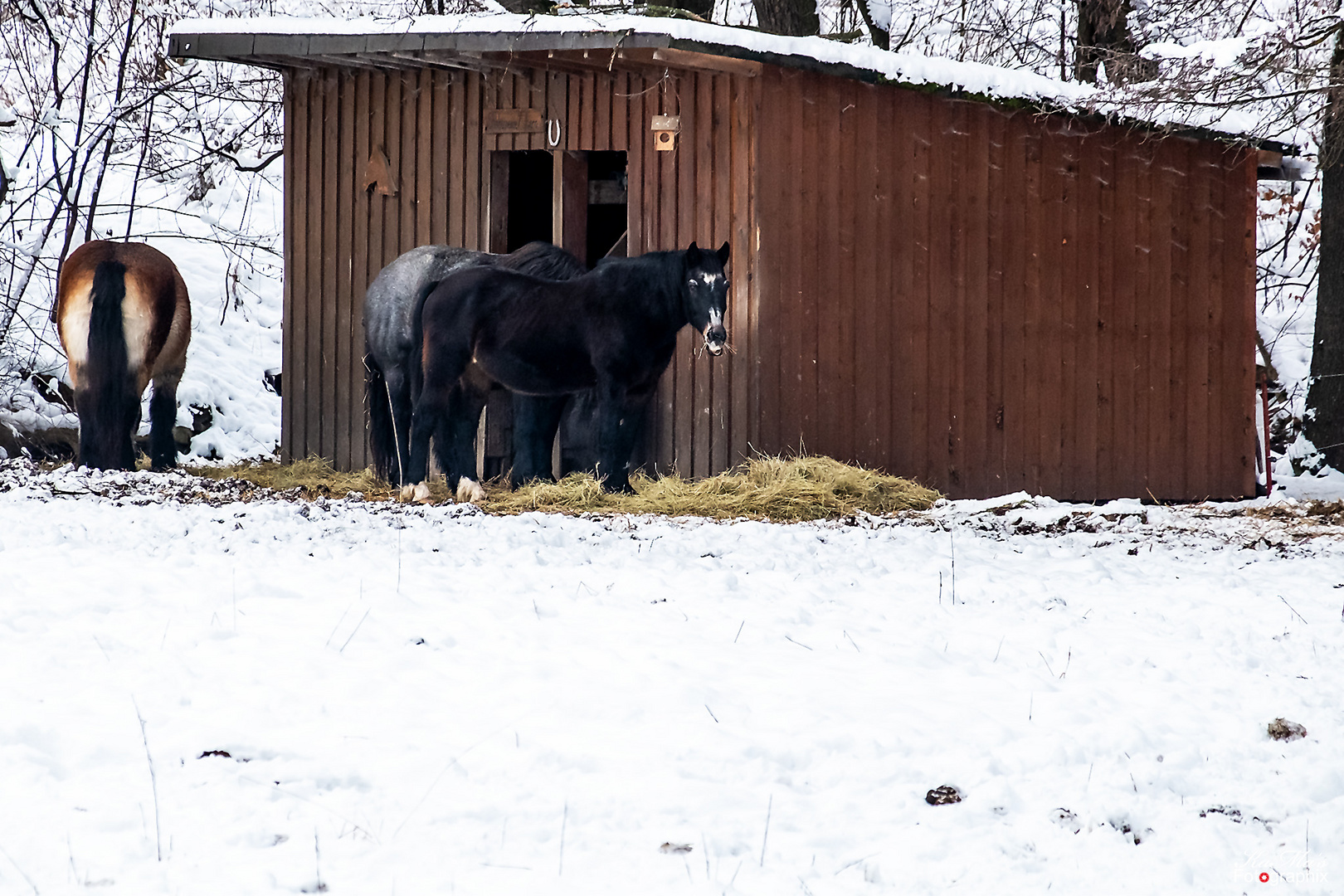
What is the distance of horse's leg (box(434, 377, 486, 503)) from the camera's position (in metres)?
8.55

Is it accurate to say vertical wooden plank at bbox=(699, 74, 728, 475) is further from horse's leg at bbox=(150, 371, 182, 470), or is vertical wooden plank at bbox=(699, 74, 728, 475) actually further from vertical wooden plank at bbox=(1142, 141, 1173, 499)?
horse's leg at bbox=(150, 371, 182, 470)

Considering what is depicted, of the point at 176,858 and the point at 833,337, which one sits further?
the point at 833,337

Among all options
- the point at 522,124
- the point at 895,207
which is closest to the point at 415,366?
the point at 522,124

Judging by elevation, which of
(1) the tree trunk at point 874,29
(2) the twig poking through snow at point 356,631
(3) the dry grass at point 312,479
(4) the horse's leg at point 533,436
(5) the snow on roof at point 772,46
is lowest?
(3) the dry grass at point 312,479

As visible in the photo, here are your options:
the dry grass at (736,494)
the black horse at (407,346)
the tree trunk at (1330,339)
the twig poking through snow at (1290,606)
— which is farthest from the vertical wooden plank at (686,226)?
the tree trunk at (1330,339)

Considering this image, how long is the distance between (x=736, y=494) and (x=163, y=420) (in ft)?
13.3

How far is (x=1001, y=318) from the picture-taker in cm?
979

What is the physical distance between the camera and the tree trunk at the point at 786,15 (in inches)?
588

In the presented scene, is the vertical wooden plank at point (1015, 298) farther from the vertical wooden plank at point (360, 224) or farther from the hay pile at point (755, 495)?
the vertical wooden plank at point (360, 224)

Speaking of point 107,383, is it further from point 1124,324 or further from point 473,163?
point 1124,324

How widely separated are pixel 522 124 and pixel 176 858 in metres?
7.40

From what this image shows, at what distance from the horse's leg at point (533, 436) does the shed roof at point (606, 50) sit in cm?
208

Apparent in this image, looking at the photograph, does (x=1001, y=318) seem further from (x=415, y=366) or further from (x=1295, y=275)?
(x=1295, y=275)

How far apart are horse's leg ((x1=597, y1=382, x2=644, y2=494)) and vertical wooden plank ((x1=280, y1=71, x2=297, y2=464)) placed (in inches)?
125
